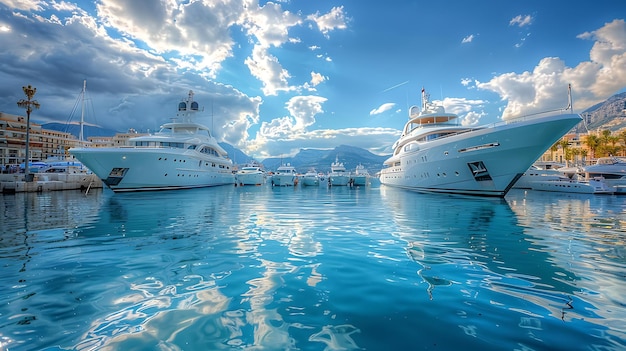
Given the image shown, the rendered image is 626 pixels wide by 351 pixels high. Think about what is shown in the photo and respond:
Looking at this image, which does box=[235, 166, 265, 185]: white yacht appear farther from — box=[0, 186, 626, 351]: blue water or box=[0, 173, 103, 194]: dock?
box=[0, 186, 626, 351]: blue water

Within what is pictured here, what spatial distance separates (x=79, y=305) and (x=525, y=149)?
24.0 m

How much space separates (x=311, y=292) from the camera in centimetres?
427

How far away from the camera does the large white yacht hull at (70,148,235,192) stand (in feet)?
82.3

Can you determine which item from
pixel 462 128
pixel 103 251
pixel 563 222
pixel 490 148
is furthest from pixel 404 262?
pixel 462 128

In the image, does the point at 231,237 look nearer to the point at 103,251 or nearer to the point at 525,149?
the point at 103,251

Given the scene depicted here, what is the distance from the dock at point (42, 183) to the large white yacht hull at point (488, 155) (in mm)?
35050

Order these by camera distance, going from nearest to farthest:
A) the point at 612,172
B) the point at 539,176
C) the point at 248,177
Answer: the point at 612,172, the point at 539,176, the point at 248,177

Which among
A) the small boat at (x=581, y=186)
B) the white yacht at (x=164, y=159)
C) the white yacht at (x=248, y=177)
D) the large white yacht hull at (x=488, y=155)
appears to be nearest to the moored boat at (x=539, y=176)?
the small boat at (x=581, y=186)

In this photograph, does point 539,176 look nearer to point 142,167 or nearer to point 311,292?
point 311,292

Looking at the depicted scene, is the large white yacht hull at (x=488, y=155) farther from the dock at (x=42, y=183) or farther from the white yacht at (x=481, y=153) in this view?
the dock at (x=42, y=183)

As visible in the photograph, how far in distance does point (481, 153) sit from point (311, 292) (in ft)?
68.6

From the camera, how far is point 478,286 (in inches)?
179

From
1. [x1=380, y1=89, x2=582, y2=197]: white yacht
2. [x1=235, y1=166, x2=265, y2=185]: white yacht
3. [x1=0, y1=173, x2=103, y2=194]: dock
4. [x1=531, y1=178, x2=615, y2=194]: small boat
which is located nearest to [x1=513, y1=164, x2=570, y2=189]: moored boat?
[x1=531, y1=178, x2=615, y2=194]: small boat

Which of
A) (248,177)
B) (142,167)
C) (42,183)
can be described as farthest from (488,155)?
(42,183)
